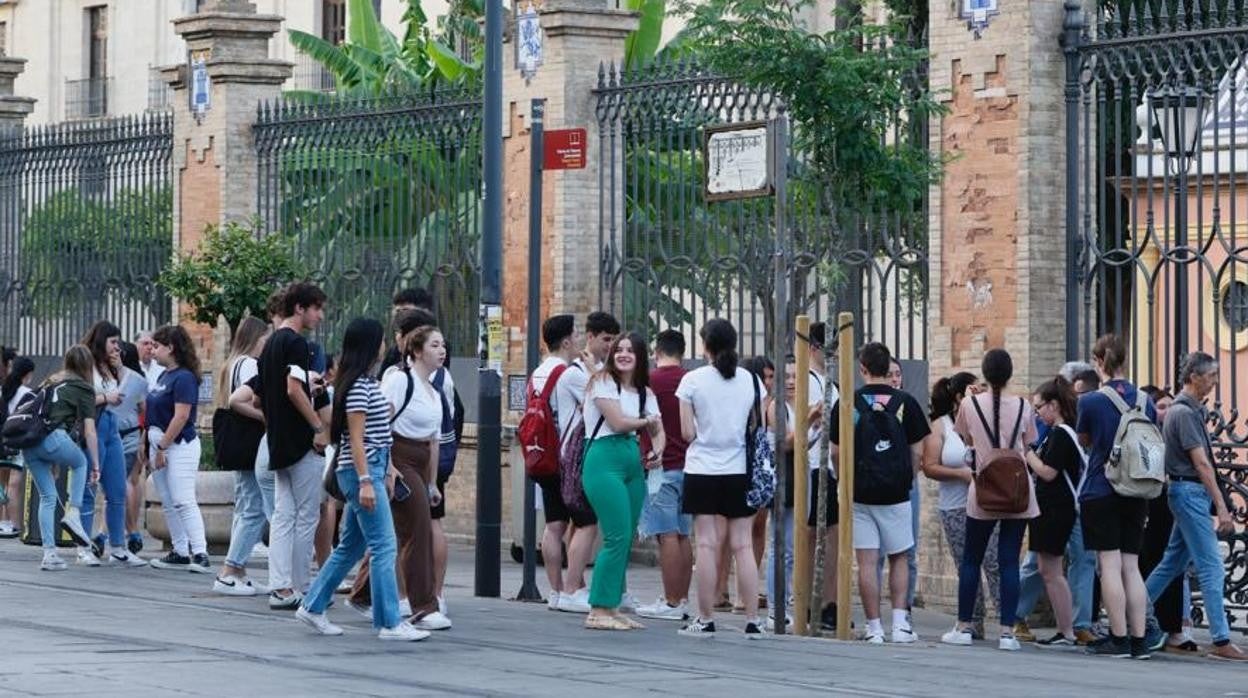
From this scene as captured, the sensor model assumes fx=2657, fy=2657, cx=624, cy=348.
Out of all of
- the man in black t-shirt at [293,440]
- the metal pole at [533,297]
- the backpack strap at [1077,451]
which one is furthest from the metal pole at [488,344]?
the backpack strap at [1077,451]

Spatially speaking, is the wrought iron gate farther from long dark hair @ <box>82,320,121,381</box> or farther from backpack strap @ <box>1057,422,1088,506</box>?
A: long dark hair @ <box>82,320,121,381</box>

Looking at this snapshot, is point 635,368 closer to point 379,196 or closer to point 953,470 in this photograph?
point 953,470

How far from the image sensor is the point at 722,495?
14.2 meters

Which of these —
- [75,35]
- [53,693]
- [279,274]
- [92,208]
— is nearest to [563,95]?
[279,274]

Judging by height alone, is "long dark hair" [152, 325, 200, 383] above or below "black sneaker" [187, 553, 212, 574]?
above

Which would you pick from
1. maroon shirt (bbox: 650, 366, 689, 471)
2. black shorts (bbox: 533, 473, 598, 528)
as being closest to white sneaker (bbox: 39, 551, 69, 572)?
black shorts (bbox: 533, 473, 598, 528)

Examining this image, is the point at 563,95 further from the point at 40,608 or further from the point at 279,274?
the point at 40,608

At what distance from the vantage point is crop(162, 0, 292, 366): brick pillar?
24.6 meters

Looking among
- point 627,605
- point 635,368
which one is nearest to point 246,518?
point 627,605

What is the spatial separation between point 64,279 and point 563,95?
8.17 m

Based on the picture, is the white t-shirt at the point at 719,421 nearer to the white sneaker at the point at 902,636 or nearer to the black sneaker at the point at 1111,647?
the white sneaker at the point at 902,636

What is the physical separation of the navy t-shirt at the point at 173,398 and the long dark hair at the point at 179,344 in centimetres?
4

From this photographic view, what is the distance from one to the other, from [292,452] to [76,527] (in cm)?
397

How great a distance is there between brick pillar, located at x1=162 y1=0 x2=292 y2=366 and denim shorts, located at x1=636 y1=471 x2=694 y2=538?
32.7ft
